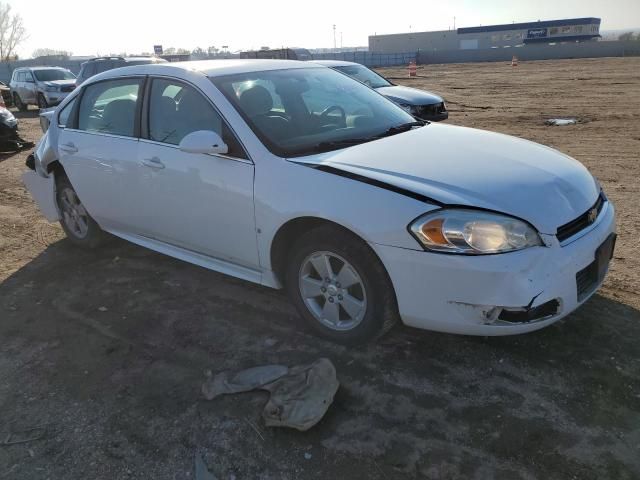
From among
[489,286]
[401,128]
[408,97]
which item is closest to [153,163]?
[401,128]

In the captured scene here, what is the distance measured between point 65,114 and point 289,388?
3700mm

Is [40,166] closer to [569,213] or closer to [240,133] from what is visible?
[240,133]

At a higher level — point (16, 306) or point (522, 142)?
point (522, 142)

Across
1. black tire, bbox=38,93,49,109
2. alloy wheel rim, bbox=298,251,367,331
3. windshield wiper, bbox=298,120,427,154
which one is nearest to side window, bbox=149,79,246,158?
windshield wiper, bbox=298,120,427,154

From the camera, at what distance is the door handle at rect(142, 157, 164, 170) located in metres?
3.93

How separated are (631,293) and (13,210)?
6.85 metres

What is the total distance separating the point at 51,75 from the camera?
20.3m

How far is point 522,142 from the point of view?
12.7 ft

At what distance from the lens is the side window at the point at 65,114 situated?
16.5 feet

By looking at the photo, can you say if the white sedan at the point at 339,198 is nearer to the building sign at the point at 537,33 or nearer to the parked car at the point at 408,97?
the parked car at the point at 408,97

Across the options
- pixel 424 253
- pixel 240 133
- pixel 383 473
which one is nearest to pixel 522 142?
pixel 424 253

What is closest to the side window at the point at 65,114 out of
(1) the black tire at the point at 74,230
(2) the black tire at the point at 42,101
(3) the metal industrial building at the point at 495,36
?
(1) the black tire at the point at 74,230

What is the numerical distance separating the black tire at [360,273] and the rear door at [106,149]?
66.5 inches

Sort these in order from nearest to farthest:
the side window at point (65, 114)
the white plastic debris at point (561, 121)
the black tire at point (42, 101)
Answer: the side window at point (65, 114) → the white plastic debris at point (561, 121) → the black tire at point (42, 101)
